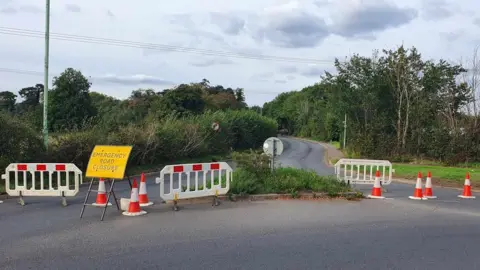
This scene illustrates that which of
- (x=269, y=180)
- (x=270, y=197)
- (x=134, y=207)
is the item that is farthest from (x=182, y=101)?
(x=134, y=207)

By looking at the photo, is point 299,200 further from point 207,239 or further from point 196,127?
point 196,127

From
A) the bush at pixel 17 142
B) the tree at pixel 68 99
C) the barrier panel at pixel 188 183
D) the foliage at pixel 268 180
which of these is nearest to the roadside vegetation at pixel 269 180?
the foliage at pixel 268 180

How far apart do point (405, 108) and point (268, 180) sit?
22.0 metres

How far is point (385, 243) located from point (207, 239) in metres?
2.81

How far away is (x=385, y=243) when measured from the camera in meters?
7.03

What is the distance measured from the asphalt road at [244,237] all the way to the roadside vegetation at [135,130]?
5.38 metres

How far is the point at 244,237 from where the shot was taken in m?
7.26

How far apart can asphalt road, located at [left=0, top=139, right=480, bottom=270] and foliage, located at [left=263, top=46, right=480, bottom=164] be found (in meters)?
19.5

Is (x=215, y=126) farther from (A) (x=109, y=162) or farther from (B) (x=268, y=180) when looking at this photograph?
(A) (x=109, y=162)

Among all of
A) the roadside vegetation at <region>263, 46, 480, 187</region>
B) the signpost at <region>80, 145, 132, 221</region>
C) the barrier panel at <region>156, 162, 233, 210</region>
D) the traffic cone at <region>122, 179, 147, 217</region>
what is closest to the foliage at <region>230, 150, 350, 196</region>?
the barrier panel at <region>156, 162, 233, 210</region>

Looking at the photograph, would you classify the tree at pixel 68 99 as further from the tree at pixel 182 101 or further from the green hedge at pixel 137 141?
the green hedge at pixel 137 141

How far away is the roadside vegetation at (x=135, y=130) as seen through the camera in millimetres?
15656

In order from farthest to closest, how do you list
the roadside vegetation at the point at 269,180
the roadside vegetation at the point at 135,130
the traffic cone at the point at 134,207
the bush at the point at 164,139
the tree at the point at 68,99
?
the tree at the point at 68,99 → the bush at the point at 164,139 → the roadside vegetation at the point at 135,130 → the roadside vegetation at the point at 269,180 → the traffic cone at the point at 134,207

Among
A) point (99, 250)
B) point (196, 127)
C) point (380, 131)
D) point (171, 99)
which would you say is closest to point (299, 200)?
point (99, 250)
